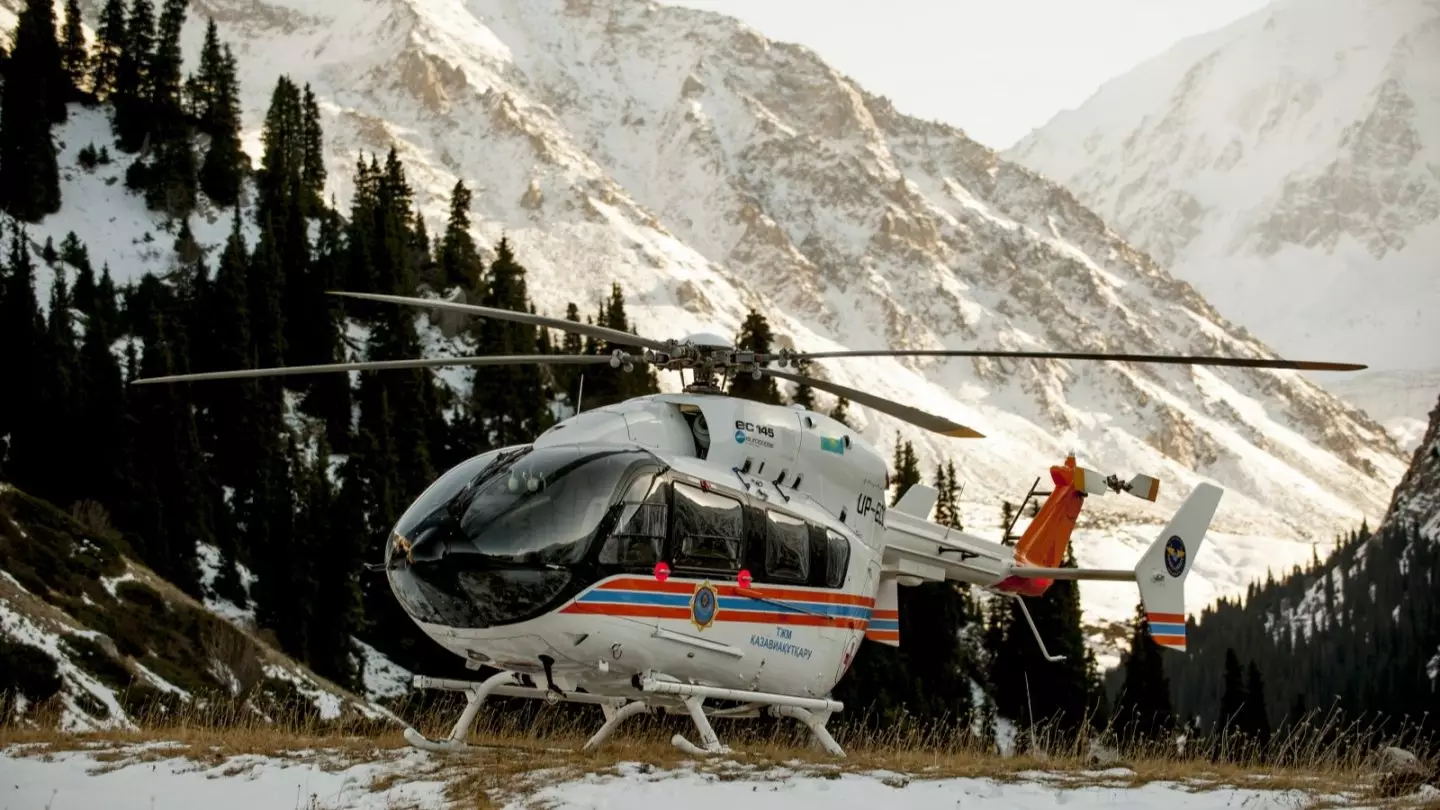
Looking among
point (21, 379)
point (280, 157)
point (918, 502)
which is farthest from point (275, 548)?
point (918, 502)

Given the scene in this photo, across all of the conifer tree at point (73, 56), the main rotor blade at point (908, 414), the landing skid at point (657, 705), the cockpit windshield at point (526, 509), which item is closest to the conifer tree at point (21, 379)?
the conifer tree at point (73, 56)

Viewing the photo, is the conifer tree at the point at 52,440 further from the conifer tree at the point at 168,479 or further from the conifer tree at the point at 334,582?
the conifer tree at the point at 334,582

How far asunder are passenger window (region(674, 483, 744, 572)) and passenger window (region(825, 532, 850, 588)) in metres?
1.66

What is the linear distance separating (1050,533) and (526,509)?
9.96m

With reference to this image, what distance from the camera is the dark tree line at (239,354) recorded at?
62000 mm

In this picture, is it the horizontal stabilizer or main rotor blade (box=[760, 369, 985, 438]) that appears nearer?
main rotor blade (box=[760, 369, 985, 438])

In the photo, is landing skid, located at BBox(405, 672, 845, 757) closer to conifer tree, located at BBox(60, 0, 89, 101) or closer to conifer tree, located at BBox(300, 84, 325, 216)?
conifer tree, located at BBox(300, 84, 325, 216)

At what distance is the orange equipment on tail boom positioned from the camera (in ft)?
68.0

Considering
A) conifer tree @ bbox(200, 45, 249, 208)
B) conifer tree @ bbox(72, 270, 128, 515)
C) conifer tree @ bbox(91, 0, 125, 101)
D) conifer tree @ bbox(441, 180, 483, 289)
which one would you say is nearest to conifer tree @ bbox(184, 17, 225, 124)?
conifer tree @ bbox(200, 45, 249, 208)

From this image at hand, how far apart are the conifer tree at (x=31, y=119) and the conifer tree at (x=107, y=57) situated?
10.4 ft

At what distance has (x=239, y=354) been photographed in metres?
78.6

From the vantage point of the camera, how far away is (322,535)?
60281mm

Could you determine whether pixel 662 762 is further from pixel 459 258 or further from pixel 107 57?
pixel 107 57

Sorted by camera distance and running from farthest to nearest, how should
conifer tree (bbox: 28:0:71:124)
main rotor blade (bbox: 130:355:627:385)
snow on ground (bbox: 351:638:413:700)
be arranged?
conifer tree (bbox: 28:0:71:124) < snow on ground (bbox: 351:638:413:700) < main rotor blade (bbox: 130:355:627:385)
